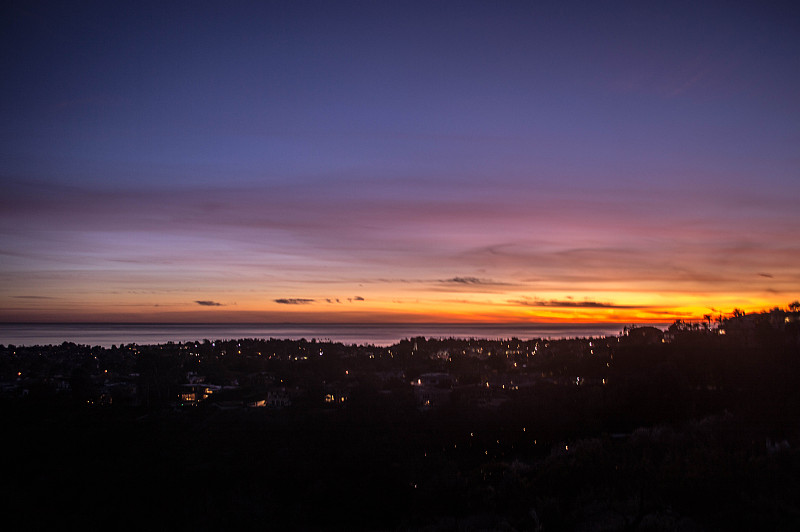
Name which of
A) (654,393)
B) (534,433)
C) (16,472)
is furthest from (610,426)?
(16,472)

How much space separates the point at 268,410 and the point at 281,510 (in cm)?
1633

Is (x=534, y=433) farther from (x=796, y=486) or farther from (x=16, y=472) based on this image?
(x=16, y=472)

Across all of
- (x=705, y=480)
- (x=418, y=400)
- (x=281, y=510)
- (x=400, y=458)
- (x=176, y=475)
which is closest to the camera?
(x=705, y=480)

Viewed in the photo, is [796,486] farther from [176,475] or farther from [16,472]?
[16,472]

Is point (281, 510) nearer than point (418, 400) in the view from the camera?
Yes

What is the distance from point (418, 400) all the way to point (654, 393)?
49.8 ft

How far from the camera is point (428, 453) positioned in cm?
2161

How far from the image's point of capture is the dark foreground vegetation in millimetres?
11906

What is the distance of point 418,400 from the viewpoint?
3622 cm

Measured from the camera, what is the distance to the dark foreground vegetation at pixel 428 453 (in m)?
11.9

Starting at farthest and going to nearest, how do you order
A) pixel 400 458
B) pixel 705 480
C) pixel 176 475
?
pixel 400 458
pixel 176 475
pixel 705 480

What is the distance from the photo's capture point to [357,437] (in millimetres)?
24453

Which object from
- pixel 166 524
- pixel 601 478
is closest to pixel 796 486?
pixel 601 478

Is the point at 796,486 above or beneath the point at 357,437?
above
